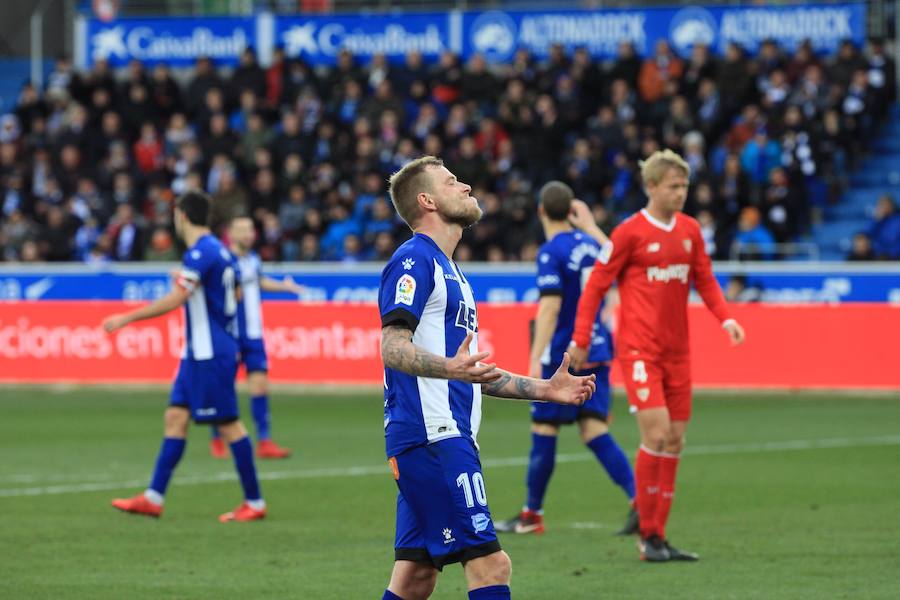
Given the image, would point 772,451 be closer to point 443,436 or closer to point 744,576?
point 744,576

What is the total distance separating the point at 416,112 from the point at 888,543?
1984 centimetres

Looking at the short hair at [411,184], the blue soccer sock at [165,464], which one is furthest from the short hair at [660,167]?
the blue soccer sock at [165,464]

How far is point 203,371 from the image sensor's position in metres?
11.4

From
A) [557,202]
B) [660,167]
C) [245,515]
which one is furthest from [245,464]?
[660,167]

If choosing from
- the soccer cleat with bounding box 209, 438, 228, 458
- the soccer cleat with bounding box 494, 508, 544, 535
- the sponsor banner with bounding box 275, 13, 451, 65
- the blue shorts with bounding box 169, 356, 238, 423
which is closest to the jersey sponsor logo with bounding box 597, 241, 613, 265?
the soccer cleat with bounding box 494, 508, 544, 535

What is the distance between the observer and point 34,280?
24.8 metres

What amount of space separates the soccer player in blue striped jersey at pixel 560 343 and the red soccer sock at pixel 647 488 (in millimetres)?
1050

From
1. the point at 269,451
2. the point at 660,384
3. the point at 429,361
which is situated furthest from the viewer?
the point at 269,451

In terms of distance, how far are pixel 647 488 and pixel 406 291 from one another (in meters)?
3.94

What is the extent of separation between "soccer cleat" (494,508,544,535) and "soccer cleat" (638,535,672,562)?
4.32ft

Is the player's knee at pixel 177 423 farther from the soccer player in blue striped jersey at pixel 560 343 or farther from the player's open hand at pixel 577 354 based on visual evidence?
the player's open hand at pixel 577 354

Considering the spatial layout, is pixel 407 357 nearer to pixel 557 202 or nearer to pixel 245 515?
pixel 557 202

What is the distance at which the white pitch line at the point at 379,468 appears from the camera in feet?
42.8

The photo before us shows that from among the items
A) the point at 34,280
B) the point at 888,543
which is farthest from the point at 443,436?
the point at 34,280
